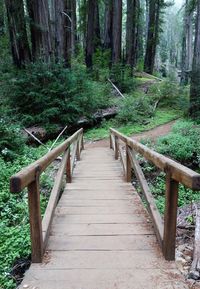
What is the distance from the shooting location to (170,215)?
2852 millimetres

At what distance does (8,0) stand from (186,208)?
1206 cm

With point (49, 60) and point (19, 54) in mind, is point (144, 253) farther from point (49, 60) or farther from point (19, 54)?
point (19, 54)

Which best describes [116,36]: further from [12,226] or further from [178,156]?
[12,226]

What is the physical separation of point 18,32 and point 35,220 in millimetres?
12887

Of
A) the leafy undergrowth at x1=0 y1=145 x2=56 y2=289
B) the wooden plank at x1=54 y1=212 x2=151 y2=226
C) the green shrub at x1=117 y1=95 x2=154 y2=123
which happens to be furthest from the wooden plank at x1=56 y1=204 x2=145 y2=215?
the green shrub at x1=117 y1=95 x2=154 y2=123

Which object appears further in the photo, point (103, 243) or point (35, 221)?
point (103, 243)

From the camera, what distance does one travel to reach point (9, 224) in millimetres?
4754

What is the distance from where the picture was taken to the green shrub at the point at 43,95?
39.9 ft

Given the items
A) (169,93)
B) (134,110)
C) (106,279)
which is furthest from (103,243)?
(169,93)

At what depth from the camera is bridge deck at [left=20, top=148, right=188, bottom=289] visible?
2663 millimetres

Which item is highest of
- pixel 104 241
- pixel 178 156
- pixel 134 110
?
pixel 104 241

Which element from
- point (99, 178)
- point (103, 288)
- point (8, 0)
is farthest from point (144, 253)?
point (8, 0)

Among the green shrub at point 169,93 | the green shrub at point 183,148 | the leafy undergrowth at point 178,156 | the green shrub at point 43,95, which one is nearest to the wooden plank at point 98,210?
the leafy undergrowth at point 178,156

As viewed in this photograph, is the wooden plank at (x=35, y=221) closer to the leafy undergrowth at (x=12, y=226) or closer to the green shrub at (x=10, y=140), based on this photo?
the leafy undergrowth at (x=12, y=226)
